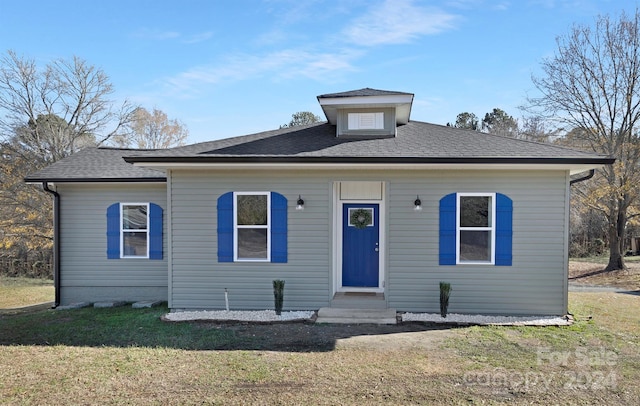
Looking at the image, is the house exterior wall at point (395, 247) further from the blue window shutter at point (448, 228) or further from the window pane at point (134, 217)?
the window pane at point (134, 217)

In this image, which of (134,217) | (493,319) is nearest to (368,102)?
(493,319)

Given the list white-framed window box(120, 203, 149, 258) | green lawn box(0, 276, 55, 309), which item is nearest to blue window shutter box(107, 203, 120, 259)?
white-framed window box(120, 203, 149, 258)

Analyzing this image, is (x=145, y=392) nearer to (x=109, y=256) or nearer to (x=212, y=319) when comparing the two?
(x=212, y=319)

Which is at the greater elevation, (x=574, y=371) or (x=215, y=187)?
(x=215, y=187)

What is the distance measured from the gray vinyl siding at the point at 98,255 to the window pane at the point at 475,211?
21.4 ft

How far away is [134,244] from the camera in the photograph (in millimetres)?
9414

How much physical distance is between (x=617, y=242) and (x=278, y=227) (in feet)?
48.2

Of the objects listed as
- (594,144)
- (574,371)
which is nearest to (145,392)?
(574,371)

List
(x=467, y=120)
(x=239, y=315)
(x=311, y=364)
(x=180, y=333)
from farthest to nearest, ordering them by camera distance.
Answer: (x=467, y=120)
(x=239, y=315)
(x=180, y=333)
(x=311, y=364)

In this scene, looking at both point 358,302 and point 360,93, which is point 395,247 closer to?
point 358,302

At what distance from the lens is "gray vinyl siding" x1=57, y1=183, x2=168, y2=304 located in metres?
9.31

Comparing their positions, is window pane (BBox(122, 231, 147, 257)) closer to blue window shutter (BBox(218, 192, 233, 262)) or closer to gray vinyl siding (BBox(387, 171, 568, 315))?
blue window shutter (BBox(218, 192, 233, 262))

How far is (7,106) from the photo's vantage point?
19078mm

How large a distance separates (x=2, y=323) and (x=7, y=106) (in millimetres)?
15863
